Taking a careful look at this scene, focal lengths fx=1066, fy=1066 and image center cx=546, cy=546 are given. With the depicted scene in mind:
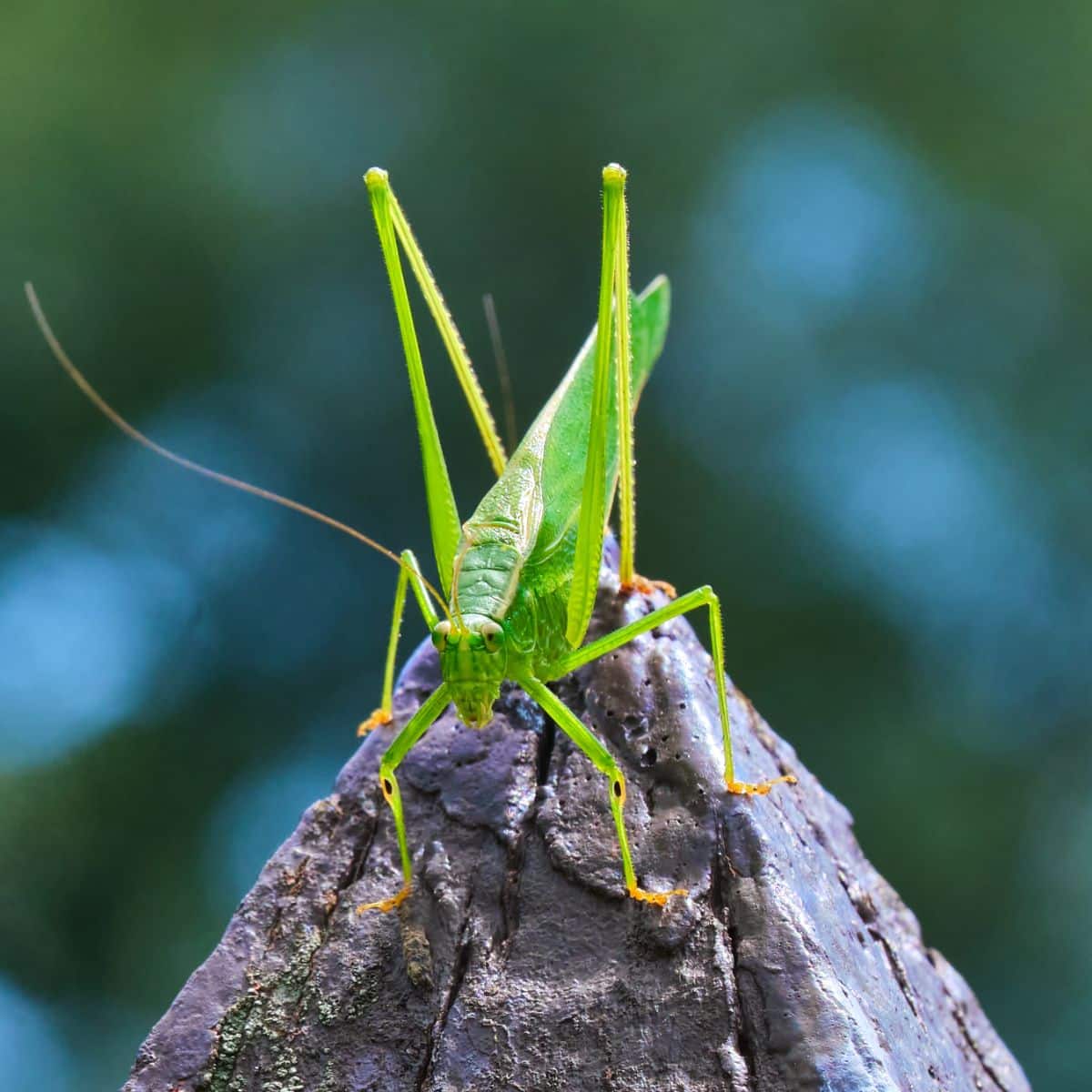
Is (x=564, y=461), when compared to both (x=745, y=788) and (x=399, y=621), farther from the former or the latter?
(x=745, y=788)

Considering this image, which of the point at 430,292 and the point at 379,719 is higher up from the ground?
the point at 430,292

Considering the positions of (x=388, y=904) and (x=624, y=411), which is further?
(x=624, y=411)

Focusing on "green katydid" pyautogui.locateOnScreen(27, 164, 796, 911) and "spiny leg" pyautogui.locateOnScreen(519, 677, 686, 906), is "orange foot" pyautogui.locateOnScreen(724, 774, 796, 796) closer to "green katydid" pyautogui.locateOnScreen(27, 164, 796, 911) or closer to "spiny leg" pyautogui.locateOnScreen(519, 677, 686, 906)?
"green katydid" pyautogui.locateOnScreen(27, 164, 796, 911)

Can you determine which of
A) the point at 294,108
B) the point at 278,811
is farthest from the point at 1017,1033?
the point at 294,108

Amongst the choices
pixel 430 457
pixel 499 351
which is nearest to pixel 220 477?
pixel 430 457

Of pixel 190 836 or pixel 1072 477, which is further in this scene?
pixel 1072 477

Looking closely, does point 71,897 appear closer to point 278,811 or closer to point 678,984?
point 278,811

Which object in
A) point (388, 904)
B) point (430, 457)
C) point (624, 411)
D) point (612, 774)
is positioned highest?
point (624, 411)

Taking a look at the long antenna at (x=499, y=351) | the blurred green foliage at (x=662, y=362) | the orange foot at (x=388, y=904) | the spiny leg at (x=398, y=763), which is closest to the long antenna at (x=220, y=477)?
the spiny leg at (x=398, y=763)
